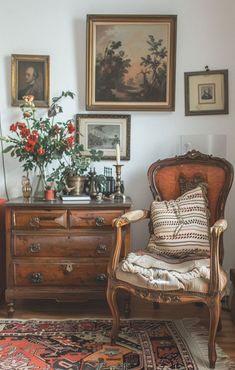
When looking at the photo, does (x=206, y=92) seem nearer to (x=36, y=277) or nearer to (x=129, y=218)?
(x=129, y=218)

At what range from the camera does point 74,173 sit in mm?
2699

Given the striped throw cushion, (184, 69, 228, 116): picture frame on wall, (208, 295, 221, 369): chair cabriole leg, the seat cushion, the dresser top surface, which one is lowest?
(208, 295, 221, 369): chair cabriole leg

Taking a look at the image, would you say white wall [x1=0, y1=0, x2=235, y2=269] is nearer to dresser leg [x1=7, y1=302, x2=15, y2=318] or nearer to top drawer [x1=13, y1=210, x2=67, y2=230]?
top drawer [x1=13, y1=210, x2=67, y2=230]

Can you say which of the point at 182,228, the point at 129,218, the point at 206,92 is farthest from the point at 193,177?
the point at 206,92

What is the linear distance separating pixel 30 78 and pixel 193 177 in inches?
58.8

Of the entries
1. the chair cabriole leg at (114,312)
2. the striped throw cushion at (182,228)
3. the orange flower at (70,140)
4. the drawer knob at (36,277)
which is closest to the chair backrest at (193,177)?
the striped throw cushion at (182,228)

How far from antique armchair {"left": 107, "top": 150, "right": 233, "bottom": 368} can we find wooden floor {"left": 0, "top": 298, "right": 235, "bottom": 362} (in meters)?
0.45

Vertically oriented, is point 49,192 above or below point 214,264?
above

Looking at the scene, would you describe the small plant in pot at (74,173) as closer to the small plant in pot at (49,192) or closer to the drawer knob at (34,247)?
the small plant in pot at (49,192)

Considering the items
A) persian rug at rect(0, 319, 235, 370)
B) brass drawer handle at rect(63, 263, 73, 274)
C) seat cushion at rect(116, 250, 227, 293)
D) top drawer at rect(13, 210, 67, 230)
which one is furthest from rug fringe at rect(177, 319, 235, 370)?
top drawer at rect(13, 210, 67, 230)

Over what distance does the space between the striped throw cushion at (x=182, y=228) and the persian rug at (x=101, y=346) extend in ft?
1.57

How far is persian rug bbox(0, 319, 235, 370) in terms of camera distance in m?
1.94

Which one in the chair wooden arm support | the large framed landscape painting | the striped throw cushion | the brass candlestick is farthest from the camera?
the large framed landscape painting

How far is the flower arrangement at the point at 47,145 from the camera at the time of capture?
103 inches
